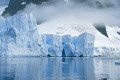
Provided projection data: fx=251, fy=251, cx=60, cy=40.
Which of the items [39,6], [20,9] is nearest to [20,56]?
[39,6]

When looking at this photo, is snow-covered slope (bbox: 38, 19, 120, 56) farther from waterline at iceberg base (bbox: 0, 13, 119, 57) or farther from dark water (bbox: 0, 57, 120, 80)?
dark water (bbox: 0, 57, 120, 80)

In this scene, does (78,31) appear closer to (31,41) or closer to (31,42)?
(31,41)

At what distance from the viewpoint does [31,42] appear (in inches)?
1693

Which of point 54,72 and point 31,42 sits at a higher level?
point 31,42

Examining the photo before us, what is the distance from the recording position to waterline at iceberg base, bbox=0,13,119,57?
133ft

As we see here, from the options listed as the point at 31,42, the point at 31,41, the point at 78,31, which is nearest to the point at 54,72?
the point at 31,42

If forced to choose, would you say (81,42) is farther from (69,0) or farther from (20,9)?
(20,9)

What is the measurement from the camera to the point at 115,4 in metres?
128

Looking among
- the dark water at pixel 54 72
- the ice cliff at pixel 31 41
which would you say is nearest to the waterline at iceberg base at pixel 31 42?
the ice cliff at pixel 31 41

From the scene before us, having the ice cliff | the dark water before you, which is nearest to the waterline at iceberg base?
the ice cliff

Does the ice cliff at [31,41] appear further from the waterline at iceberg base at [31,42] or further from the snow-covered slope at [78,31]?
the snow-covered slope at [78,31]

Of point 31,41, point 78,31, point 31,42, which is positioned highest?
point 78,31

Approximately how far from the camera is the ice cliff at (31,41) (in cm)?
4069

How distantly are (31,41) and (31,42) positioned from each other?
0.28 m
